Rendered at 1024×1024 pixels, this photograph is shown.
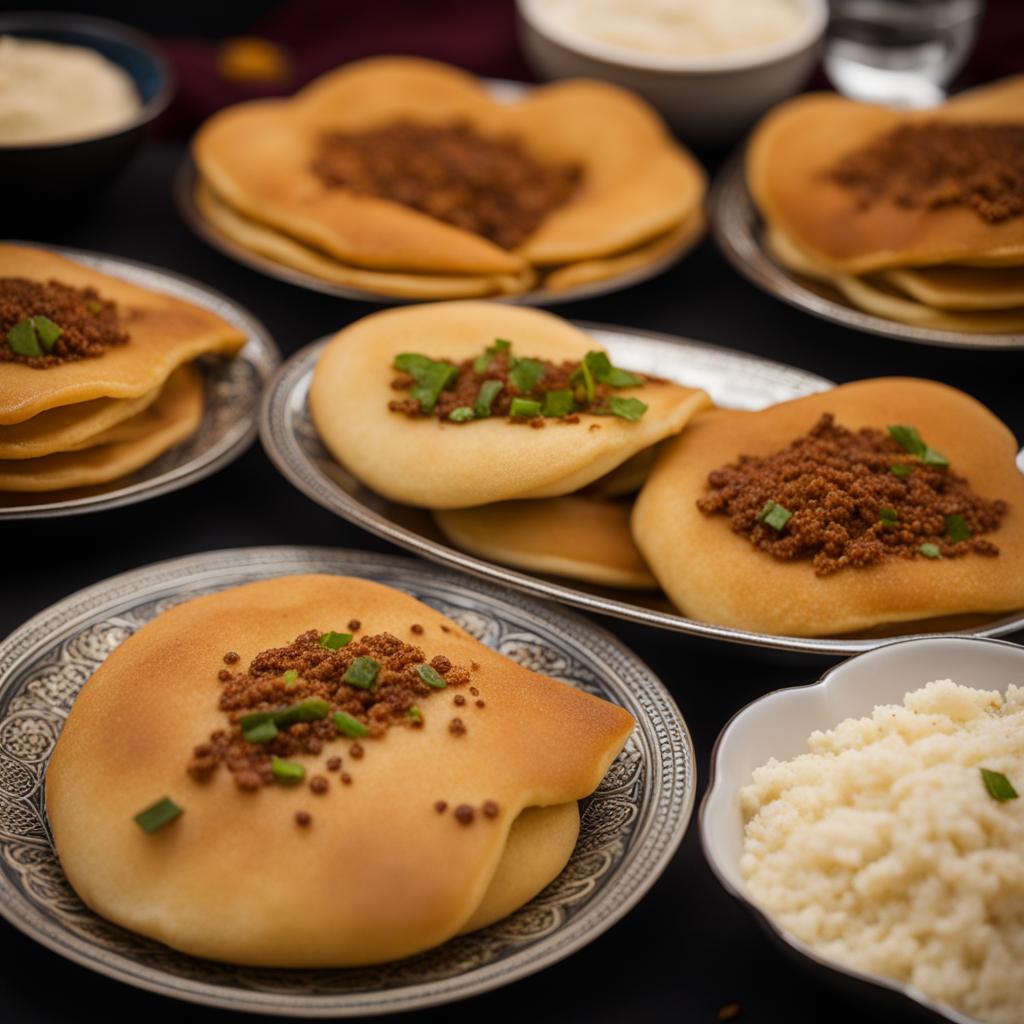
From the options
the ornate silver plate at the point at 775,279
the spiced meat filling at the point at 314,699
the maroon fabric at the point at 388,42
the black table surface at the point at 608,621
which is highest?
the spiced meat filling at the point at 314,699

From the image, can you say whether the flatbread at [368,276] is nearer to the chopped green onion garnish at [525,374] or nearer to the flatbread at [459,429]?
the flatbread at [459,429]

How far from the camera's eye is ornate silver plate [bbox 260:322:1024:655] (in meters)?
2.17

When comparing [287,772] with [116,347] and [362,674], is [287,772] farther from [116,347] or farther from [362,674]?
[116,347]

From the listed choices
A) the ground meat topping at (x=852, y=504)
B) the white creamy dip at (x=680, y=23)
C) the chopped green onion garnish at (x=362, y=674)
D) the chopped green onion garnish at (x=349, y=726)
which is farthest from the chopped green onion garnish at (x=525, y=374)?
the white creamy dip at (x=680, y=23)

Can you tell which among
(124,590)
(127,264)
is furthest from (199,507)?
(127,264)

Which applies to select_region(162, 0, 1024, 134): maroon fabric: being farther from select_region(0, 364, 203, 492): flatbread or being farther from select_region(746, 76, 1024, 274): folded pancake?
select_region(0, 364, 203, 492): flatbread

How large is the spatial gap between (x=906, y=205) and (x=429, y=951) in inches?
89.3

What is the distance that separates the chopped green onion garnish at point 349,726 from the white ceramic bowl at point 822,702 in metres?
0.49

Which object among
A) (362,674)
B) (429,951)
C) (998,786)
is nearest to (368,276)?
(362,674)

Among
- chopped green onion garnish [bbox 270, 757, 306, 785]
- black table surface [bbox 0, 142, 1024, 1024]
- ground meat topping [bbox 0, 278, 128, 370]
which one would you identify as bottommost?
black table surface [bbox 0, 142, 1024, 1024]

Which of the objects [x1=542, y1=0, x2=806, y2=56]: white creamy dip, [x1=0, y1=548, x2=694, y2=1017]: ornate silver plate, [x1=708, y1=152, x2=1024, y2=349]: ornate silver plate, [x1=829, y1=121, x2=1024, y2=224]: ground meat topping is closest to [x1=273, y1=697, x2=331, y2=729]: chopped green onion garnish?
[x1=0, y1=548, x2=694, y2=1017]: ornate silver plate

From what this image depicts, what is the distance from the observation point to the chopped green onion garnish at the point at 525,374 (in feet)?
8.15

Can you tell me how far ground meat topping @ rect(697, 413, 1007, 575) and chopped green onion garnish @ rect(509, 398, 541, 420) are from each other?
36 centimetres

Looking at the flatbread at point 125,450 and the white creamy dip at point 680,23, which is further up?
the white creamy dip at point 680,23
